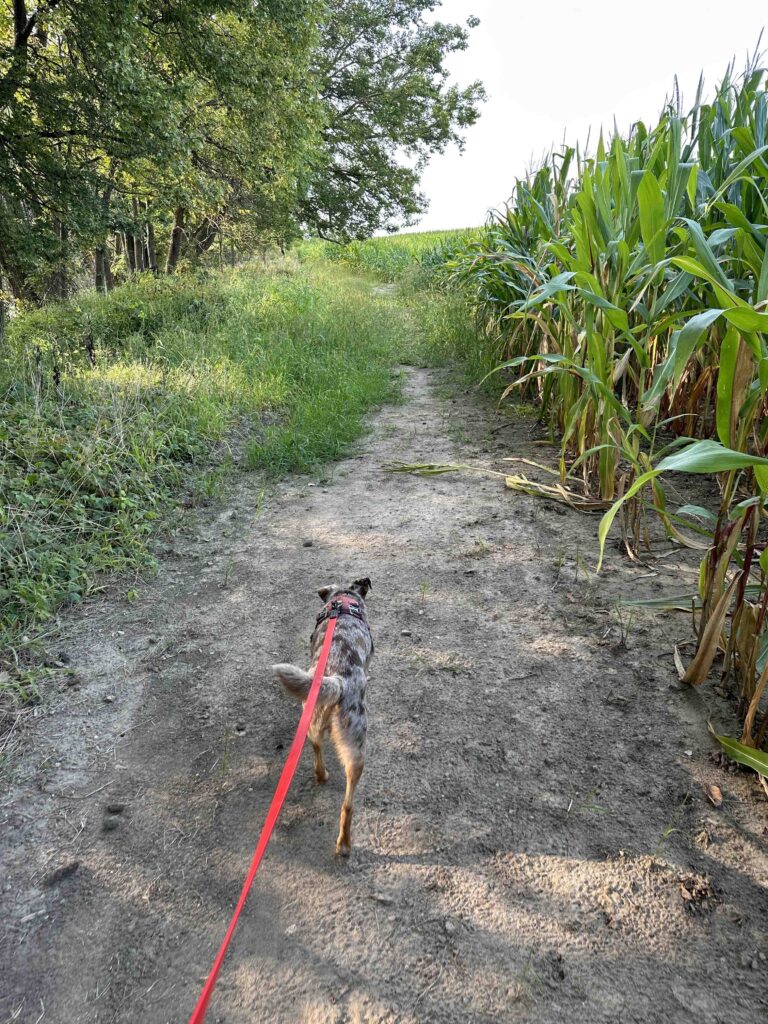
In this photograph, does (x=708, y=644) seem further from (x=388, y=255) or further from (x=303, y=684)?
(x=388, y=255)

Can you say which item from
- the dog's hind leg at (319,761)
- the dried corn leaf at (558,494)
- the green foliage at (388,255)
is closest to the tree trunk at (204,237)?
the green foliage at (388,255)

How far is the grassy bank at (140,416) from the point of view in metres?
3.29

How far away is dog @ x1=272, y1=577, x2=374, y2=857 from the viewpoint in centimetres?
182

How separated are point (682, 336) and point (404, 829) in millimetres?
1901

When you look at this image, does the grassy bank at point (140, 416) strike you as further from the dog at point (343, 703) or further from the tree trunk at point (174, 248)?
the tree trunk at point (174, 248)

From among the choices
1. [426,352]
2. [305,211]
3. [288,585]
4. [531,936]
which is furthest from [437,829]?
[305,211]

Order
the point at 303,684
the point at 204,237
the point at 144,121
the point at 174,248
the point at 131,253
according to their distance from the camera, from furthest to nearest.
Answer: the point at 131,253 < the point at 204,237 < the point at 174,248 < the point at 144,121 < the point at 303,684

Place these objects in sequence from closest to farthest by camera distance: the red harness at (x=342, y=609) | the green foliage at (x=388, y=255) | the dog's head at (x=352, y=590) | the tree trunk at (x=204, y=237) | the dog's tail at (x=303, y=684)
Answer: the dog's tail at (x=303, y=684), the red harness at (x=342, y=609), the dog's head at (x=352, y=590), the tree trunk at (x=204, y=237), the green foliage at (x=388, y=255)

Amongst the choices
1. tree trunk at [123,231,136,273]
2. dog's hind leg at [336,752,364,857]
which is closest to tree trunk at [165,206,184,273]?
tree trunk at [123,231,136,273]

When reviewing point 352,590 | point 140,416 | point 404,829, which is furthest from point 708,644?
point 140,416

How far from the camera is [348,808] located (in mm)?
1834

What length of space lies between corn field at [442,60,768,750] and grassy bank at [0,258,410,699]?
2.53 m

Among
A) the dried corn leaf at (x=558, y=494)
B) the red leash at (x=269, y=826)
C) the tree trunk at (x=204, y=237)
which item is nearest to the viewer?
the red leash at (x=269, y=826)

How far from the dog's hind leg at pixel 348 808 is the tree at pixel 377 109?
57.4 feet
